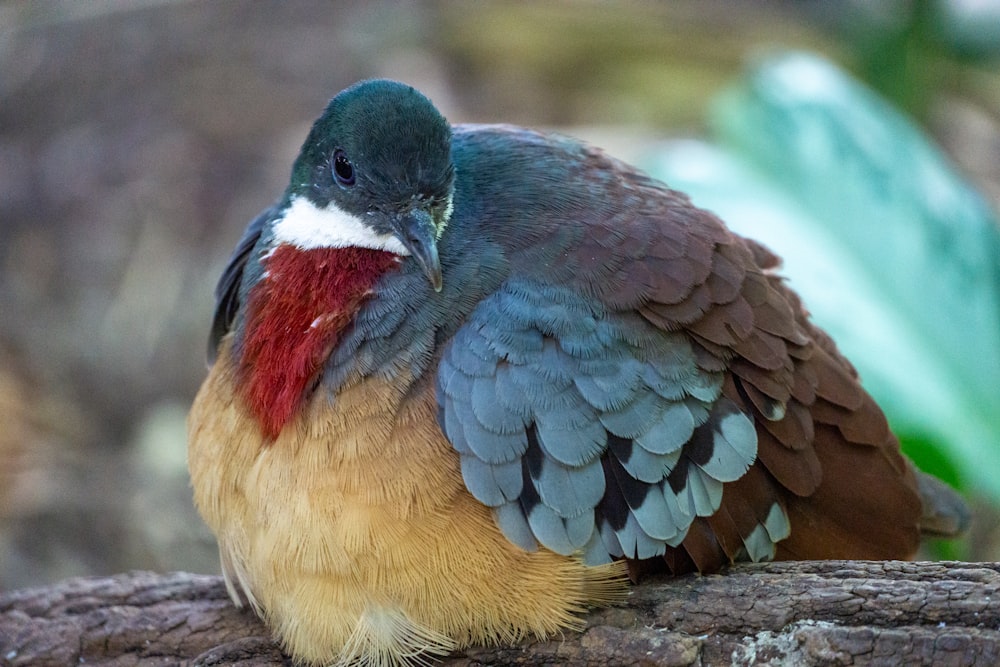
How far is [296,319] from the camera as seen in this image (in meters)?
2.72

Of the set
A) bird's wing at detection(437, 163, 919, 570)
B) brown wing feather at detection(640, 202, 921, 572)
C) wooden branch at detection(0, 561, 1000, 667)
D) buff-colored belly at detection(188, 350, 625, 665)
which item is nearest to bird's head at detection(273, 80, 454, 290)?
bird's wing at detection(437, 163, 919, 570)

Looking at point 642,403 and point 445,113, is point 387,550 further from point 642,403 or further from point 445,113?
point 445,113

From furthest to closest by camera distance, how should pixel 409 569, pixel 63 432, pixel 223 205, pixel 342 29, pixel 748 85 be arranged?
pixel 342 29
pixel 223 205
pixel 63 432
pixel 748 85
pixel 409 569

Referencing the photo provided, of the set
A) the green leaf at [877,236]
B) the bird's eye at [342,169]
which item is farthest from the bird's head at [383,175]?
the green leaf at [877,236]

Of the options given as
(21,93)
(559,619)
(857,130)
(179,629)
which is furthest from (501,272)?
(21,93)

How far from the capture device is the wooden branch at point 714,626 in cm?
229

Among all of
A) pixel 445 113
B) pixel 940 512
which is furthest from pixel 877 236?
pixel 445 113

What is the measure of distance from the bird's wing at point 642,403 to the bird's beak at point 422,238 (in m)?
0.15

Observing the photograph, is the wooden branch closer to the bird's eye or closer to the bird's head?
the bird's head

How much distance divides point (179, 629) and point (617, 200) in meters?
1.69

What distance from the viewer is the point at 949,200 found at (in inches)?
156

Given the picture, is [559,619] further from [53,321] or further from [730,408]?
[53,321]

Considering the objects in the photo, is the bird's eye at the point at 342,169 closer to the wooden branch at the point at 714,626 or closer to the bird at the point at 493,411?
the bird at the point at 493,411

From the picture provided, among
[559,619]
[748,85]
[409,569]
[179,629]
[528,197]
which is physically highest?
[748,85]
